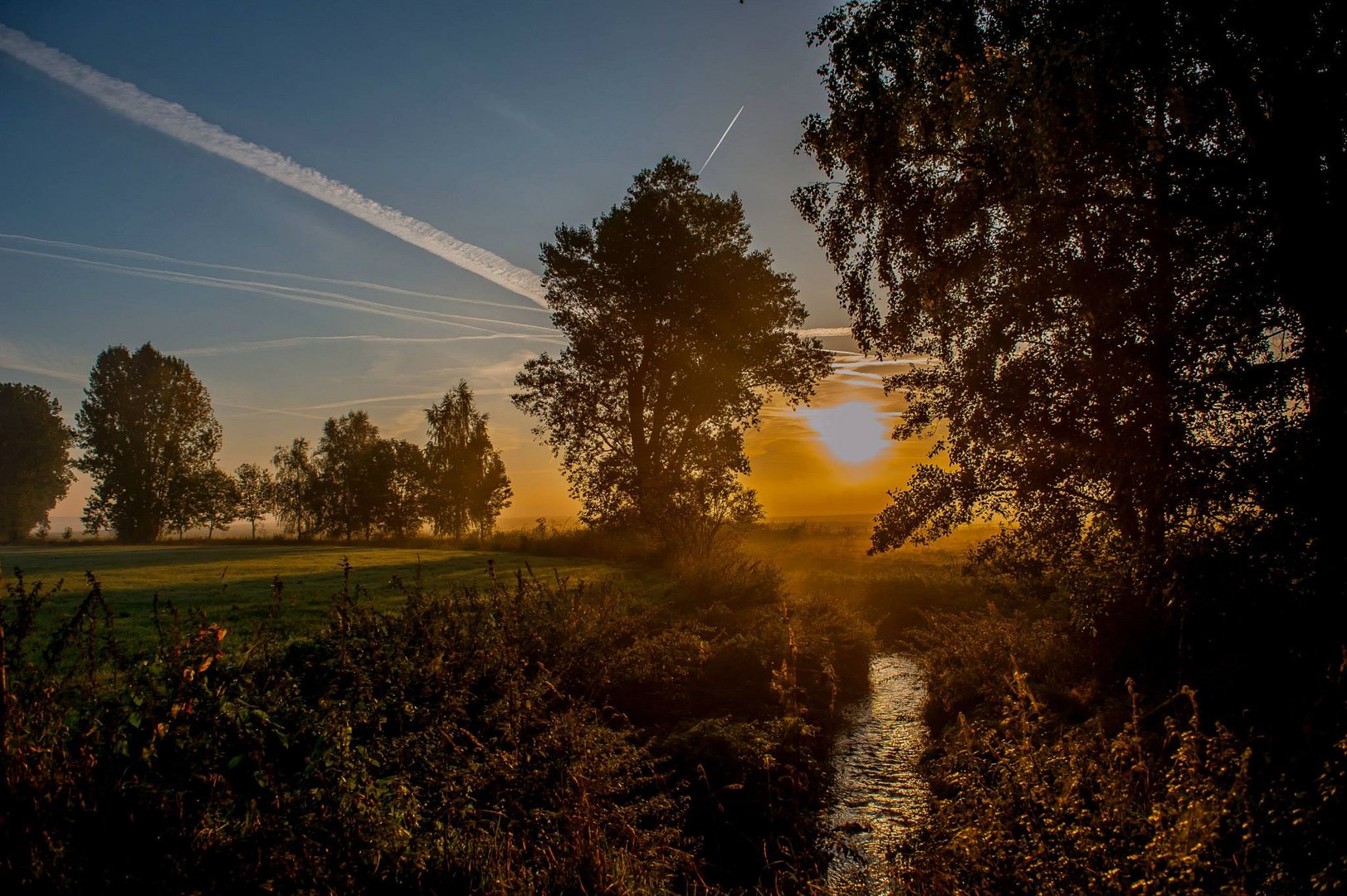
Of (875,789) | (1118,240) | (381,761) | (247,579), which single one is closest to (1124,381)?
(1118,240)

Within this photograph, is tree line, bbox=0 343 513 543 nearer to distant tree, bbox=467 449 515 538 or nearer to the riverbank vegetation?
distant tree, bbox=467 449 515 538

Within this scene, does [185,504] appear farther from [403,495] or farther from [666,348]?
[666,348]

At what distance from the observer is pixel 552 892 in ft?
14.5

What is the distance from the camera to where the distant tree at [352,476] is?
58531 millimetres

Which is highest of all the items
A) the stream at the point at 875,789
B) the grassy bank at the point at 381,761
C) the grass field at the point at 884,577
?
the grassy bank at the point at 381,761

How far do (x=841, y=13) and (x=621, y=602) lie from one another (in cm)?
1086

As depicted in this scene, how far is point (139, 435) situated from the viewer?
158ft

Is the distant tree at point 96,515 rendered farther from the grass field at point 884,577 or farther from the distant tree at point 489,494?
the grass field at point 884,577

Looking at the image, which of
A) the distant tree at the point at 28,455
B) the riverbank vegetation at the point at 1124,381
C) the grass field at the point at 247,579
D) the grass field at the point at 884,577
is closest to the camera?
the riverbank vegetation at the point at 1124,381

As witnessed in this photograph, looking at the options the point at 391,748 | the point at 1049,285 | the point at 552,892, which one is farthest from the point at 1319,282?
the point at 391,748

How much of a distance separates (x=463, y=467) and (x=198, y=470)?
65.0ft

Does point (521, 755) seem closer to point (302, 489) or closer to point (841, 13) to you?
point (841, 13)

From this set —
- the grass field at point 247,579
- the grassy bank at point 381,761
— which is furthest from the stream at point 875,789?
the grass field at point 247,579

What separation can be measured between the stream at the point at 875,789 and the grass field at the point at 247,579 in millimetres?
5629
